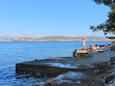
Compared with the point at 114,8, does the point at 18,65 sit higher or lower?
lower

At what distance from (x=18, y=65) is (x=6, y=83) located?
452 cm

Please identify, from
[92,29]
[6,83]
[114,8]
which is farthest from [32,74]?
[114,8]

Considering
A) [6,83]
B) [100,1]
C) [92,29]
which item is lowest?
[6,83]

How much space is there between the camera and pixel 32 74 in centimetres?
2555

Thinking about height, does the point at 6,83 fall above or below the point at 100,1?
below

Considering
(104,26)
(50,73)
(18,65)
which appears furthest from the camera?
(18,65)

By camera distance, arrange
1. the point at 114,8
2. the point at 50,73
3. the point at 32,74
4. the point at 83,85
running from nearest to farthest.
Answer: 1. the point at 83,85
2. the point at 114,8
3. the point at 50,73
4. the point at 32,74

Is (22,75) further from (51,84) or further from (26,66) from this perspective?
(51,84)

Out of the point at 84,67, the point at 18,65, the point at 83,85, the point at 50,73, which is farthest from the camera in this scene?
the point at 18,65

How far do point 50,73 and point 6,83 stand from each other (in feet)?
9.42

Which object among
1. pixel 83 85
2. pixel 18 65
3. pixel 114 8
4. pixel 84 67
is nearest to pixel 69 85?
pixel 83 85

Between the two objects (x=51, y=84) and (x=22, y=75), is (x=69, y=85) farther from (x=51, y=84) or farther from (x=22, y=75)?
(x=22, y=75)

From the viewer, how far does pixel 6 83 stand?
22.9 m

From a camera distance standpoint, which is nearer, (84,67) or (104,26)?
(104,26)
